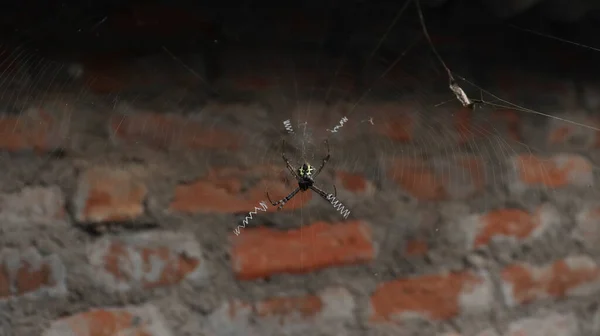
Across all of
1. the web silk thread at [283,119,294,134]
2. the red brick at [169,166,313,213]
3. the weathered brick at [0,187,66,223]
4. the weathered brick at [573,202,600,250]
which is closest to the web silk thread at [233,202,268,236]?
the red brick at [169,166,313,213]

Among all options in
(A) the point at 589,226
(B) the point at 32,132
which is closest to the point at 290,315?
(B) the point at 32,132

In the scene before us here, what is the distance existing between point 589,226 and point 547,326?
0.58 ft

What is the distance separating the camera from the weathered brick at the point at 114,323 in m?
0.58

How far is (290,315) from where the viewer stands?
2.19ft

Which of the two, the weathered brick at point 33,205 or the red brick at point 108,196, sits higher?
the red brick at point 108,196

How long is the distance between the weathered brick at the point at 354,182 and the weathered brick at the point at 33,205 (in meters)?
0.36

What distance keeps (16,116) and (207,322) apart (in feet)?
1.12

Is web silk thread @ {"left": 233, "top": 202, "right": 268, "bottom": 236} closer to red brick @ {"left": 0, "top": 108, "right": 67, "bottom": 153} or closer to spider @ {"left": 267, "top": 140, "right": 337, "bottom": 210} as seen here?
spider @ {"left": 267, "top": 140, "right": 337, "bottom": 210}

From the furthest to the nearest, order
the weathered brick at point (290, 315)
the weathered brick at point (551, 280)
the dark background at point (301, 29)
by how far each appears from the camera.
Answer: the weathered brick at point (551, 280), the weathered brick at point (290, 315), the dark background at point (301, 29)

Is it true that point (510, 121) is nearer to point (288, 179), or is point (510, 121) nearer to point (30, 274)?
point (288, 179)

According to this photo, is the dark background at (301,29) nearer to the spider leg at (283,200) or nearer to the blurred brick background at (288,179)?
the blurred brick background at (288,179)

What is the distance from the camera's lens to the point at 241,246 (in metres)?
0.65

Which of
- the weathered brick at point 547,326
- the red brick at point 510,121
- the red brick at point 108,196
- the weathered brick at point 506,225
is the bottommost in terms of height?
the red brick at point 108,196

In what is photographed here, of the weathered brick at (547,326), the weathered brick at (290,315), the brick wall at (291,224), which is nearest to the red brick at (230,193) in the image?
the brick wall at (291,224)
